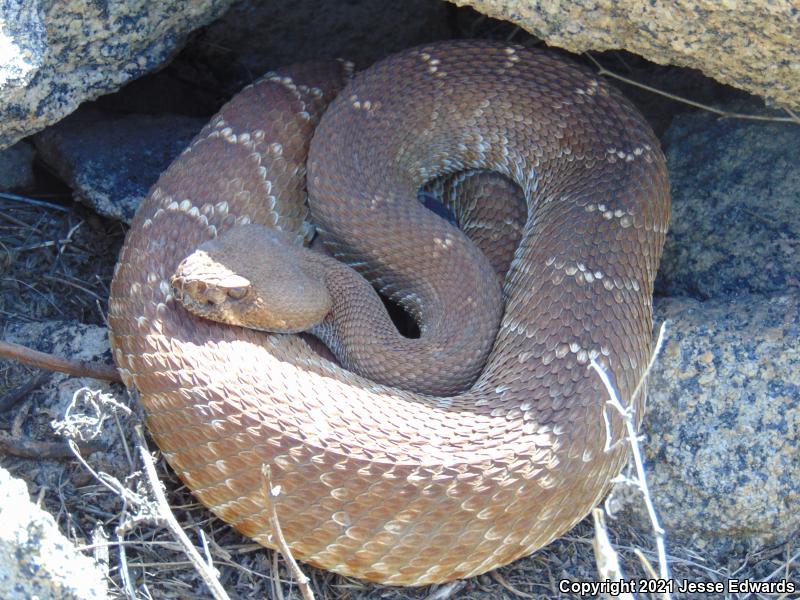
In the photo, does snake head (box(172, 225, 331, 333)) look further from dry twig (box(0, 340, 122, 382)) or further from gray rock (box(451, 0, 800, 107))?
gray rock (box(451, 0, 800, 107))

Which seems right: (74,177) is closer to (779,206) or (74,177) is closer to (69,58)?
(69,58)

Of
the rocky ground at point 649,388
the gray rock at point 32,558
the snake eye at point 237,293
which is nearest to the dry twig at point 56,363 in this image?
the rocky ground at point 649,388

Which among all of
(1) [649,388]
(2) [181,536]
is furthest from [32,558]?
(1) [649,388]

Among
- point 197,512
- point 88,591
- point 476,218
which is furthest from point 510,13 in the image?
point 88,591

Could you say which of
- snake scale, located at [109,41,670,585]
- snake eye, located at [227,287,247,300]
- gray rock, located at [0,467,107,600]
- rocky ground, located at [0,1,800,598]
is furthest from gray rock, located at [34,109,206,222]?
gray rock, located at [0,467,107,600]

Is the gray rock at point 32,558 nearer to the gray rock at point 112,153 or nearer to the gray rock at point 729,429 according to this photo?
the gray rock at point 112,153
